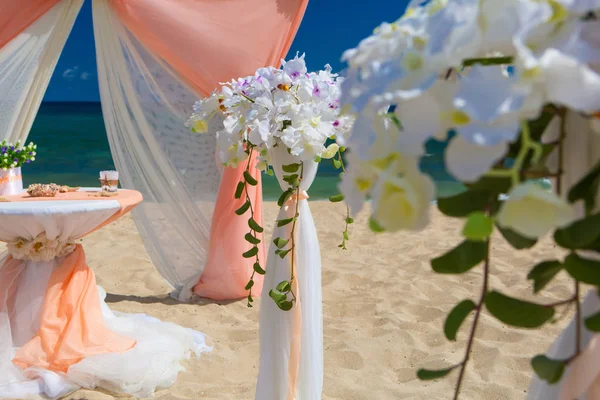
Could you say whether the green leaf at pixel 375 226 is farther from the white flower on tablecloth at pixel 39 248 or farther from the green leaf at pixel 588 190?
the white flower on tablecloth at pixel 39 248

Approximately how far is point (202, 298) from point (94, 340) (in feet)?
3.38

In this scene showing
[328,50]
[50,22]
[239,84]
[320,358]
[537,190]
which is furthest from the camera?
[328,50]

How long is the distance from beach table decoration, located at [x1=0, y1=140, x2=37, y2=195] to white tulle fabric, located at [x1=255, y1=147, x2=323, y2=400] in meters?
1.42

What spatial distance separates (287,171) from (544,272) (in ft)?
4.19

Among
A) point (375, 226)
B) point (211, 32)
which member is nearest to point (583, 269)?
point (375, 226)

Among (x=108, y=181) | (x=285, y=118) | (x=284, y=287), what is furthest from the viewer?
(x=108, y=181)

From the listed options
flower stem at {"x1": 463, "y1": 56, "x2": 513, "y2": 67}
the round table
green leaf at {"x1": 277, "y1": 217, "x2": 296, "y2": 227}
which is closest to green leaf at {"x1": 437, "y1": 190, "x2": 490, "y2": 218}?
flower stem at {"x1": 463, "y1": 56, "x2": 513, "y2": 67}

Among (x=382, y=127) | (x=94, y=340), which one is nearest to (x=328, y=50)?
(x=94, y=340)

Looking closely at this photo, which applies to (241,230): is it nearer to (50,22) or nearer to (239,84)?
(50,22)

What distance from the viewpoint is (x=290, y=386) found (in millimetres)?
1801

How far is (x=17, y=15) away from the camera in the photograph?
122 inches

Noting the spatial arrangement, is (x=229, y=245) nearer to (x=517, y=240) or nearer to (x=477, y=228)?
(x=517, y=240)

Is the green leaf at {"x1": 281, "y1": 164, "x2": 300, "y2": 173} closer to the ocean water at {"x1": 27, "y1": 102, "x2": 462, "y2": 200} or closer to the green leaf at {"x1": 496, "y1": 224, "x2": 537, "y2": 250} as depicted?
the green leaf at {"x1": 496, "y1": 224, "x2": 537, "y2": 250}

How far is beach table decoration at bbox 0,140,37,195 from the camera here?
2.62m
